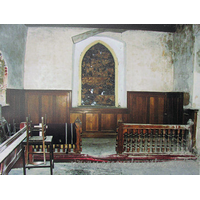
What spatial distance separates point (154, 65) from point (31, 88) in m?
2.44

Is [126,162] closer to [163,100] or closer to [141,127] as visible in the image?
[141,127]

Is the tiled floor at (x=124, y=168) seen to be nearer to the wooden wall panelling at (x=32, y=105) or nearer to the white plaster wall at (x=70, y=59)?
the wooden wall panelling at (x=32, y=105)

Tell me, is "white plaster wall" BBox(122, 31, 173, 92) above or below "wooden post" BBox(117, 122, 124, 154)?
above

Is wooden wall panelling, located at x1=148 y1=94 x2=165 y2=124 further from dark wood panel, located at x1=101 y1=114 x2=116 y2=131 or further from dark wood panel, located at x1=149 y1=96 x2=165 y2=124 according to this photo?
dark wood panel, located at x1=101 y1=114 x2=116 y2=131

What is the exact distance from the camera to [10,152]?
1881 mm

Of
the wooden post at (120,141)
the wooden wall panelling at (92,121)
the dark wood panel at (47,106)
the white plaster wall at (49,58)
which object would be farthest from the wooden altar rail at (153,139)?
the white plaster wall at (49,58)

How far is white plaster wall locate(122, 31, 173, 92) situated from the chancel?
19mm

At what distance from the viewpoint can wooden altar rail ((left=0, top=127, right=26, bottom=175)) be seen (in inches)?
71.4

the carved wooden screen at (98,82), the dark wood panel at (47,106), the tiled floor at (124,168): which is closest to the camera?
the tiled floor at (124,168)

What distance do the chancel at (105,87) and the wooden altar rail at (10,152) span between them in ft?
0.06

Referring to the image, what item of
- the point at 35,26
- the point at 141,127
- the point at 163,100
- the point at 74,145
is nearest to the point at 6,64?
the point at 35,26

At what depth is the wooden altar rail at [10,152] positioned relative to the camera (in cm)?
181

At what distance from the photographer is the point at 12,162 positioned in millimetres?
2084

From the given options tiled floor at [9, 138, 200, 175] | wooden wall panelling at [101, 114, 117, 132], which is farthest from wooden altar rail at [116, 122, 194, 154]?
wooden wall panelling at [101, 114, 117, 132]
